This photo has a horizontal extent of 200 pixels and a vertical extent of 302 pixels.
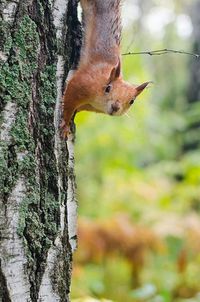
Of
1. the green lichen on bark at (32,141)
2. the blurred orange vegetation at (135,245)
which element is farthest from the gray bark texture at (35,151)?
the blurred orange vegetation at (135,245)

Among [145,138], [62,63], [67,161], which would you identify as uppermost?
[145,138]

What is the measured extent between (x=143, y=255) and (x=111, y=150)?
1491 mm

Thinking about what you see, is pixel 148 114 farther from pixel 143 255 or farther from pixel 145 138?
pixel 143 255

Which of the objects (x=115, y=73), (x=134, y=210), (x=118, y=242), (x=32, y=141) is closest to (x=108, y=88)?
(x=115, y=73)

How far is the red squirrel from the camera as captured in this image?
1292 mm

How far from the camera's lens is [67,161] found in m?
1.33

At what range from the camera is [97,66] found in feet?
4.27

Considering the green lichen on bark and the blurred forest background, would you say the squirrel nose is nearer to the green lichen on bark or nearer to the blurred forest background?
the green lichen on bark

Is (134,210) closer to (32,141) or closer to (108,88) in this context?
(108,88)

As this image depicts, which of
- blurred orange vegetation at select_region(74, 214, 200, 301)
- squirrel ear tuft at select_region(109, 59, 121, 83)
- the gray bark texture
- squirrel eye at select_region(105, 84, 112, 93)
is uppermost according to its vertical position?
blurred orange vegetation at select_region(74, 214, 200, 301)

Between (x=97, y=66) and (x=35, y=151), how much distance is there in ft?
0.75

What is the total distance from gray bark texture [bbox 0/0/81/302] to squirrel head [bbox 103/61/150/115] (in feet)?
0.29

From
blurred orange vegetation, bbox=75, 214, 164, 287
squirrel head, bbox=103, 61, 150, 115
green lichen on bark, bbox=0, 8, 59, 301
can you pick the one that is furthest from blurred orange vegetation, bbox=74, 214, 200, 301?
green lichen on bark, bbox=0, 8, 59, 301

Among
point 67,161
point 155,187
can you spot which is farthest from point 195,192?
point 67,161
